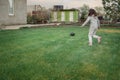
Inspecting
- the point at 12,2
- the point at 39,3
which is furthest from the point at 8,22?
the point at 39,3

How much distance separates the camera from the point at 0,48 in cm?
1380

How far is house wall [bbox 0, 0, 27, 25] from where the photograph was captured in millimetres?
32344

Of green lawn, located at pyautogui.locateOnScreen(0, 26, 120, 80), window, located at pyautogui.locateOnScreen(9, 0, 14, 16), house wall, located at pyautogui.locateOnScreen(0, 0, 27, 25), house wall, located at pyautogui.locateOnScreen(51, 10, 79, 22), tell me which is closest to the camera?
green lawn, located at pyautogui.locateOnScreen(0, 26, 120, 80)

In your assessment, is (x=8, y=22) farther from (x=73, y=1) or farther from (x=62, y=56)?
(x=62, y=56)

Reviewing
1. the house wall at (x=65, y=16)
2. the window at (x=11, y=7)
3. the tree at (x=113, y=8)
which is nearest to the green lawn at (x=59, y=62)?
the tree at (x=113, y=8)

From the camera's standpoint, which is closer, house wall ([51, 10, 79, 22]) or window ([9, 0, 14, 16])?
window ([9, 0, 14, 16])

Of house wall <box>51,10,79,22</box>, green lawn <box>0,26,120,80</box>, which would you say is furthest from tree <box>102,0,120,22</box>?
green lawn <box>0,26,120,80</box>

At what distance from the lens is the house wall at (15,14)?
106 ft

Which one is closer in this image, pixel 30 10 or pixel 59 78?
pixel 59 78

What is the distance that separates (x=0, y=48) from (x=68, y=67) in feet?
15.0

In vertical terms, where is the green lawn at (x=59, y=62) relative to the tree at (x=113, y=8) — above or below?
below

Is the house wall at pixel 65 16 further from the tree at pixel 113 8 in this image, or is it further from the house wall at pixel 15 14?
the tree at pixel 113 8

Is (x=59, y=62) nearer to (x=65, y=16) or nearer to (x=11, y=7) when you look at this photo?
(x=11, y=7)

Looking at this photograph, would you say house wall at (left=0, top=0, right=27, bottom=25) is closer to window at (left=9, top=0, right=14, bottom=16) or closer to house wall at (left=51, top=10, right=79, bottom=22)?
window at (left=9, top=0, right=14, bottom=16)
